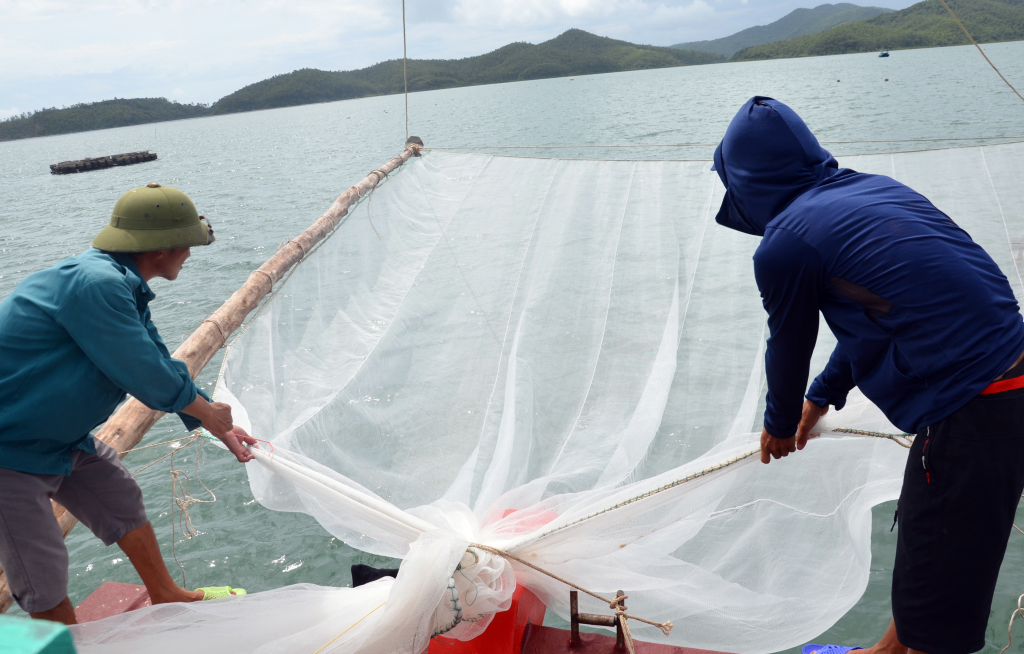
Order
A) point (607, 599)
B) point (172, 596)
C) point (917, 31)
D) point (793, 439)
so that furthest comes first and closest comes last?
point (917, 31) → point (172, 596) → point (607, 599) → point (793, 439)

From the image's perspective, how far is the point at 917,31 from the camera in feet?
204

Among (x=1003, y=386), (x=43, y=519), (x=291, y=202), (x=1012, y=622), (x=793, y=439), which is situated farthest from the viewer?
(x=291, y=202)

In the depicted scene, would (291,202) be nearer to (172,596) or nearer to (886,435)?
(172,596)

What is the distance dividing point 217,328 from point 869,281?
325 centimetres

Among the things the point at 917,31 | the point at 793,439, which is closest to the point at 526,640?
the point at 793,439

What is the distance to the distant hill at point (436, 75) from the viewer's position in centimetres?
10575

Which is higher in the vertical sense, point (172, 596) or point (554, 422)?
point (554, 422)

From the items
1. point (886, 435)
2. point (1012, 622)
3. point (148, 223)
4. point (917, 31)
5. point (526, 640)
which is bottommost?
point (1012, 622)

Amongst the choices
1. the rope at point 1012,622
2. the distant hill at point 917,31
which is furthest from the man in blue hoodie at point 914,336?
the distant hill at point 917,31

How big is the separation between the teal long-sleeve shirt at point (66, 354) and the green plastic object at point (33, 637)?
145cm

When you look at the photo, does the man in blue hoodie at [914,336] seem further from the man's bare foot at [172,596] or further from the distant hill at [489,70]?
the distant hill at [489,70]

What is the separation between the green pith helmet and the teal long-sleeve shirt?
0.11 metres

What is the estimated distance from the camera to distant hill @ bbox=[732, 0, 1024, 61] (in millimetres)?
30619

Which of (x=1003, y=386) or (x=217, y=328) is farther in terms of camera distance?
(x=217, y=328)
